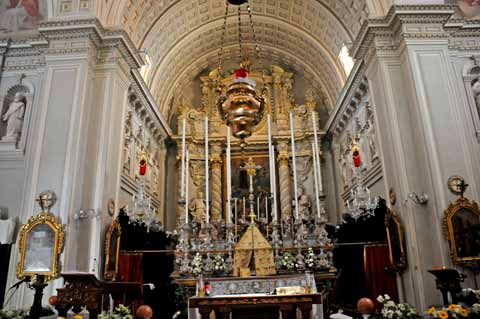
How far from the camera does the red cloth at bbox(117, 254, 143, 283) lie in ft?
29.7

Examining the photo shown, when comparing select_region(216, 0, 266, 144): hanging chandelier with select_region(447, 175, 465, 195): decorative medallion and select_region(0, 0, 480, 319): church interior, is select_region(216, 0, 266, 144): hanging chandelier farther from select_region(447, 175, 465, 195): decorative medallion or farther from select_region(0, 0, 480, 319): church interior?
select_region(447, 175, 465, 195): decorative medallion

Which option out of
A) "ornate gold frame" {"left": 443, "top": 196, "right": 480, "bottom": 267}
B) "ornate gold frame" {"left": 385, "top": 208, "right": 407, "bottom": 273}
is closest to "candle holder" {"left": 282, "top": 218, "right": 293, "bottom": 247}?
"ornate gold frame" {"left": 385, "top": 208, "right": 407, "bottom": 273}

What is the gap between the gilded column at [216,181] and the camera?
14.9m

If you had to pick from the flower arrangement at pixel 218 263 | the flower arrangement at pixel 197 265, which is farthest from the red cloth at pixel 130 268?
the flower arrangement at pixel 218 263

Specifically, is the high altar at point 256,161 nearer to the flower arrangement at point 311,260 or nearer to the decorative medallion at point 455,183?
the flower arrangement at point 311,260

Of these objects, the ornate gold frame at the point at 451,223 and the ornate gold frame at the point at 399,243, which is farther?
the ornate gold frame at the point at 399,243

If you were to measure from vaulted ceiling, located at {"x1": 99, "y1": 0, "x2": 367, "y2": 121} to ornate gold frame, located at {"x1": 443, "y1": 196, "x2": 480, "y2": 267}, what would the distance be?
548 cm

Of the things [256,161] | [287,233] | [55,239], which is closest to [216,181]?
[256,161]

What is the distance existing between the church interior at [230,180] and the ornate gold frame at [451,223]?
0.02 meters

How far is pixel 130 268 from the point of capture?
9273mm

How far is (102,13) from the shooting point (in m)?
9.91

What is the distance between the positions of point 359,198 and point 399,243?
2.77m

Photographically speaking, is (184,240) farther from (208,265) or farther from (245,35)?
(245,35)

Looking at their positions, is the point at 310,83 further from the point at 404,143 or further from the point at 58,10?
the point at 58,10
